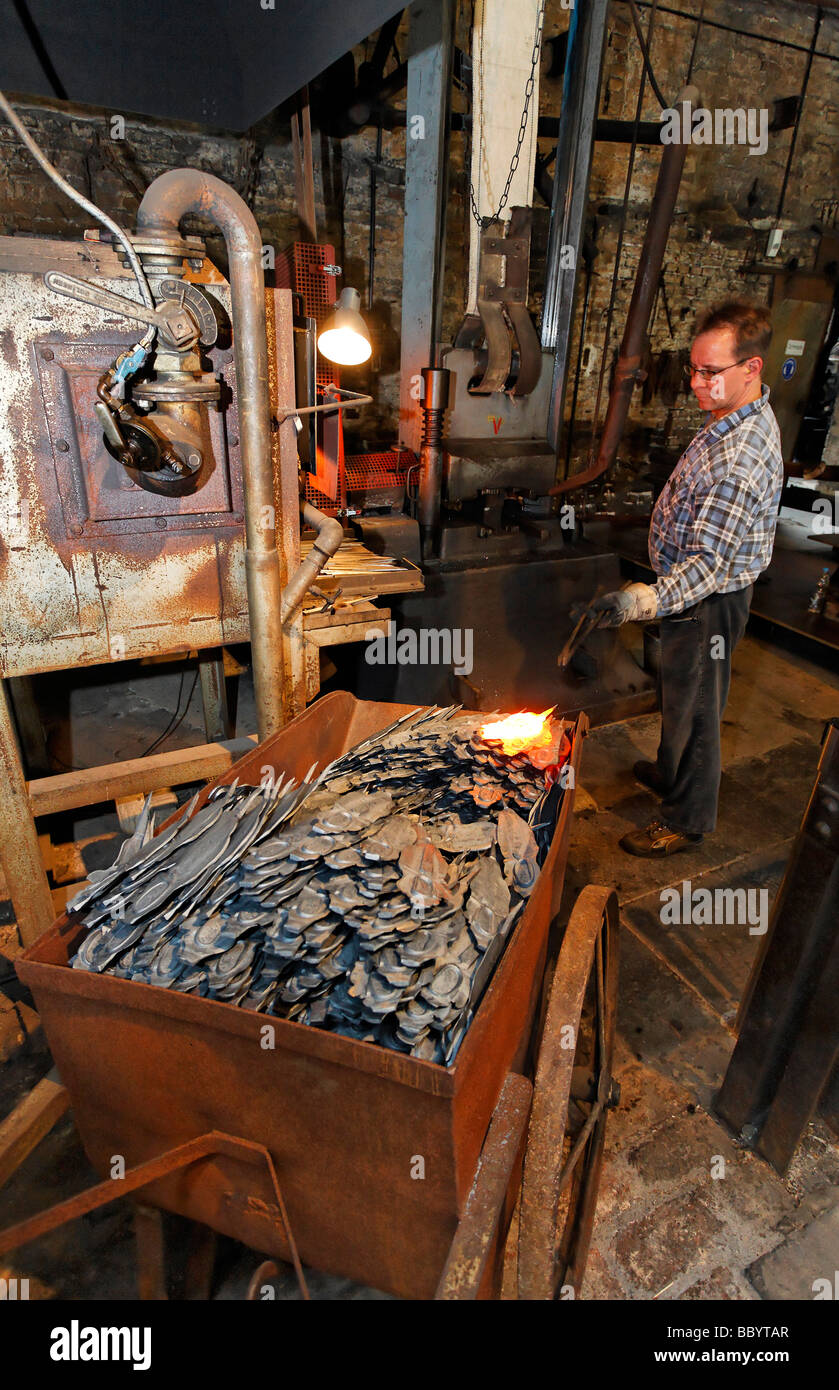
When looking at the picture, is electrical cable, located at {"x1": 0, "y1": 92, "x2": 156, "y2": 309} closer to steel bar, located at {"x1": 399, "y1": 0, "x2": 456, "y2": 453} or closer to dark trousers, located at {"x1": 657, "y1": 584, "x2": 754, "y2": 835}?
dark trousers, located at {"x1": 657, "y1": 584, "x2": 754, "y2": 835}

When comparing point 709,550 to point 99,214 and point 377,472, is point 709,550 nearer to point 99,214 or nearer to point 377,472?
point 377,472

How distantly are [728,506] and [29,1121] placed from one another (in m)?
3.02

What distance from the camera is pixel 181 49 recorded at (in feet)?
9.98

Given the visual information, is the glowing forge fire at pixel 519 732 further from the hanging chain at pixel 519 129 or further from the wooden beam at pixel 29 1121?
the hanging chain at pixel 519 129

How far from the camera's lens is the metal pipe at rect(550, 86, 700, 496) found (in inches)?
197

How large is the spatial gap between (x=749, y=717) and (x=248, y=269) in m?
4.20

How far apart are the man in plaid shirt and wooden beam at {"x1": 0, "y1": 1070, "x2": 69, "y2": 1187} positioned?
2542 mm

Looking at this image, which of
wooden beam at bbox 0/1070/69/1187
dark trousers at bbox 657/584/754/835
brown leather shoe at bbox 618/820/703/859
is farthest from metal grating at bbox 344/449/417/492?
wooden beam at bbox 0/1070/69/1187

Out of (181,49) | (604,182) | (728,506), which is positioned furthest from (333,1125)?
(604,182)

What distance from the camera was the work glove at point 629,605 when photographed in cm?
295

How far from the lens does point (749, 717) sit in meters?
4.92

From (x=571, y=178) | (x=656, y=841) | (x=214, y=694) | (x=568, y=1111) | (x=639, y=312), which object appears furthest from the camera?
(x=639, y=312)
